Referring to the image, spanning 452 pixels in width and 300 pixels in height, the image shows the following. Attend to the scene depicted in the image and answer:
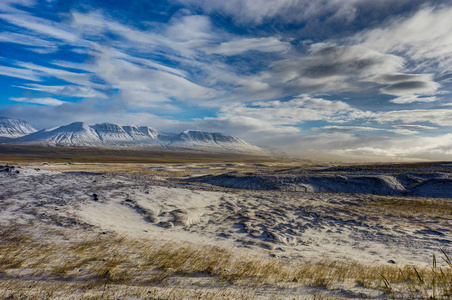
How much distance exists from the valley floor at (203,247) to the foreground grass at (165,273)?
3 cm

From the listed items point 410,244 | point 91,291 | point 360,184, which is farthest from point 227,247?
point 360,184

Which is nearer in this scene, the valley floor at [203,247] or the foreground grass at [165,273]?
the foreground grass at [165,273]

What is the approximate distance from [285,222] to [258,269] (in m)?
6.61

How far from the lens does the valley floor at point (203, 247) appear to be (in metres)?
5.19

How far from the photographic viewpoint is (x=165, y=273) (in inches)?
233

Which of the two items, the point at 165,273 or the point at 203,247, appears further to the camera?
the point at 203,247

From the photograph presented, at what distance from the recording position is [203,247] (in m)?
→ 8.29

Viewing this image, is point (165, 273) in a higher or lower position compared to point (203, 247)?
higher

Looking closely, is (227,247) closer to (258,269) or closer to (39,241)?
(258,269)

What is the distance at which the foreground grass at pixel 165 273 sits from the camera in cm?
493

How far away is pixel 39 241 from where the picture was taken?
7.29 m

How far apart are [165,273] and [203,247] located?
251 cm

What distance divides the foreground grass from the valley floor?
0.09 ft

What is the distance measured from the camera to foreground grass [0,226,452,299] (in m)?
4.93
